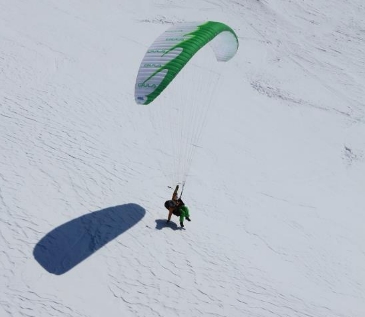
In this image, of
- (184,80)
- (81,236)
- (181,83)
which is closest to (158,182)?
(81,236)

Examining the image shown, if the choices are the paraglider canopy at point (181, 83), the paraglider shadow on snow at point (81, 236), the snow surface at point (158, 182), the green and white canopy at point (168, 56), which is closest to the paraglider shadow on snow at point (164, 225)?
the snow surface at point (158, 182)

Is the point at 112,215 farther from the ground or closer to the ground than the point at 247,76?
closer to the ground

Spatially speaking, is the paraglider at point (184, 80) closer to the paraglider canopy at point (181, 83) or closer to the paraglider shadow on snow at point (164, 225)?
the paraglider canopy at point (181, 83)

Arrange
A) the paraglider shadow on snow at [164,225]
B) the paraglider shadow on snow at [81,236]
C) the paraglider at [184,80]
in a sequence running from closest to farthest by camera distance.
Answer: the paraglider at [184,80] < the paraglider shadow on snow at [81,236] < the paraglider shadow on snow at [164,225]

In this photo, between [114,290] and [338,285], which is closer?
[114,290]

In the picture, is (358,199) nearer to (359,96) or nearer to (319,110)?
(319,110)

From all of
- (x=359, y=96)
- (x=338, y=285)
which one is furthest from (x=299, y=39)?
(x=338, y=285)
